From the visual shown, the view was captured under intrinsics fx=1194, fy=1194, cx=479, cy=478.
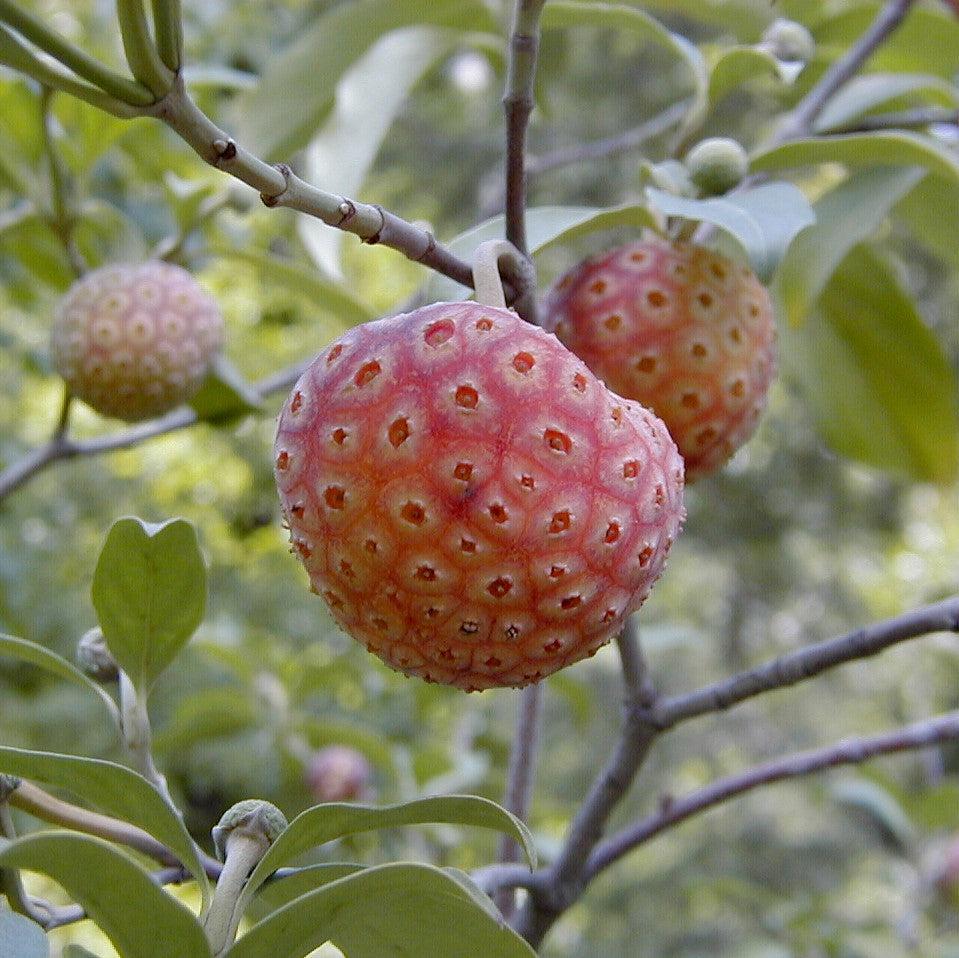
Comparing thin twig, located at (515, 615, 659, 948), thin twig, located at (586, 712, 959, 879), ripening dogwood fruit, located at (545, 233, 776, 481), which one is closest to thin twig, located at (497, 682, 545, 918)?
thin twig, located at (586, 712, 959, 879)

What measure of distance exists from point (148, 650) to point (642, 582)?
0.54 metres

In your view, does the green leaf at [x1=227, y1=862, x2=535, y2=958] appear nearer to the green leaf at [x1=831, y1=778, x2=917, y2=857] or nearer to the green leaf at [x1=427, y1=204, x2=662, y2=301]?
the green leaf at [x1=427, y1=204, x2=662, y2=301]

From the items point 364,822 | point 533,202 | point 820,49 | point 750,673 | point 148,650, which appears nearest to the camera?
point 364,822

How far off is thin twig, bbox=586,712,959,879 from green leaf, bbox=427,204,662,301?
0.75 metres

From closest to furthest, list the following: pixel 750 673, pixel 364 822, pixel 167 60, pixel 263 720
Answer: pixel 167 60, pixel 364 822, pixel 750 673, pixel 263 720

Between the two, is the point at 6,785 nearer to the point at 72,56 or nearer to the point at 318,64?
the point at 72,56

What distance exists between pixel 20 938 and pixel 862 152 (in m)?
1.25

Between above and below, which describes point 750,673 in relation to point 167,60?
below

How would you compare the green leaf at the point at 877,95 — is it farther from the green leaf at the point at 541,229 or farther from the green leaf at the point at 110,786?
the green leaf at the point at 110,786

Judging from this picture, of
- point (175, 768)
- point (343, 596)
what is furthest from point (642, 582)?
point (175, 768)

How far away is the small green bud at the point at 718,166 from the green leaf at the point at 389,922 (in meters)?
0.87

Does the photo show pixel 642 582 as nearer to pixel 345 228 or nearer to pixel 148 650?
pixel 345 228

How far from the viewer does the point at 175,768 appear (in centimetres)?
430

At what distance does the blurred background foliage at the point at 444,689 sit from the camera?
94.6 inches
